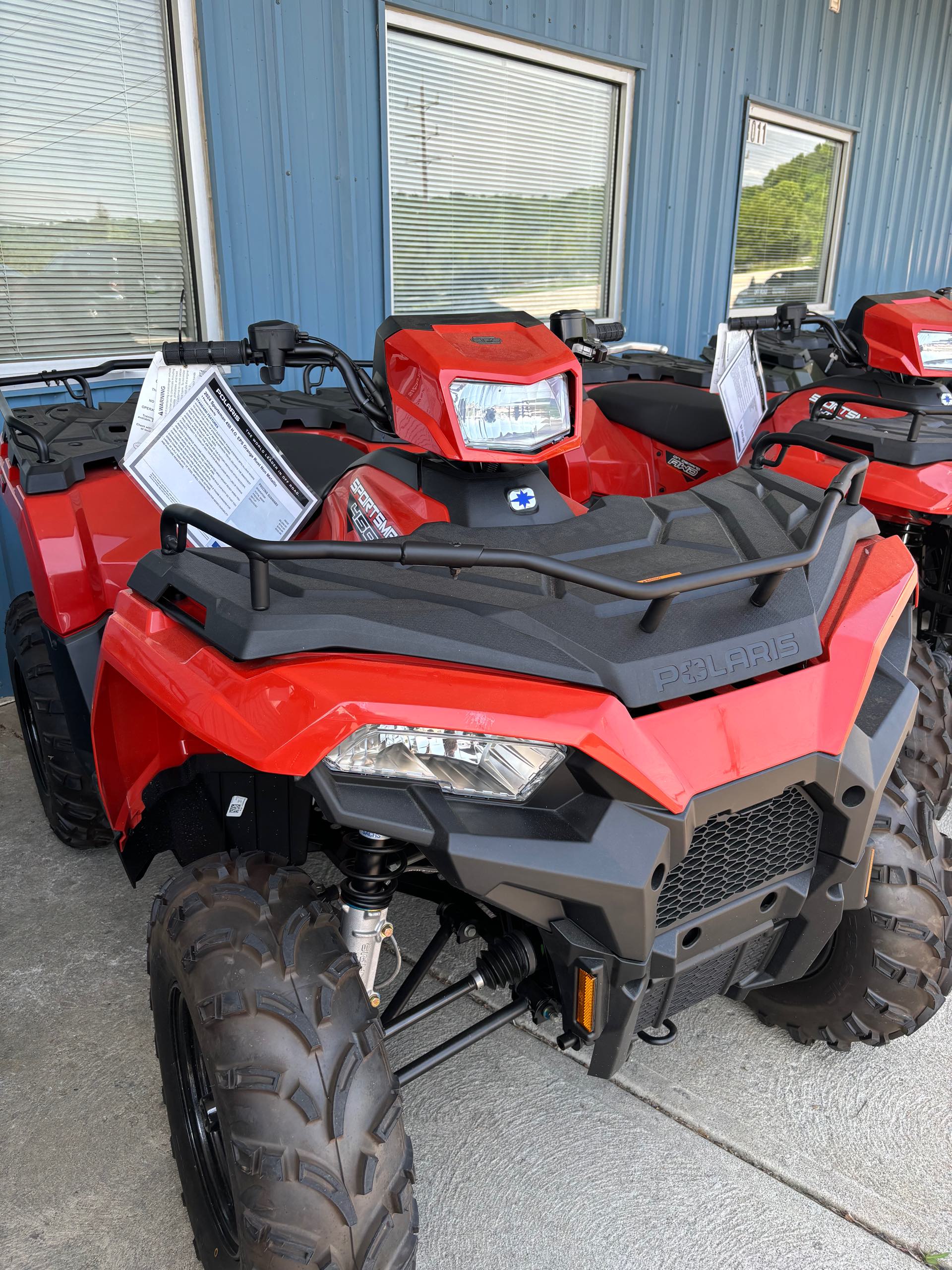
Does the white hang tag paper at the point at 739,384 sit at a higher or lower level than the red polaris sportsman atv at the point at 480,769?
higher

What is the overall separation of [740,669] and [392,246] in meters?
4.01

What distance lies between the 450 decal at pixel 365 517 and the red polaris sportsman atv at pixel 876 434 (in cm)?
138

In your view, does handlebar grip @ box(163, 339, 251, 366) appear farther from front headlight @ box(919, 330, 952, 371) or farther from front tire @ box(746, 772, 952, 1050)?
front headlight @ box(919, 330, 952, 371)

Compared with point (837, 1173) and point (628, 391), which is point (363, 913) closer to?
point (837, 1173)

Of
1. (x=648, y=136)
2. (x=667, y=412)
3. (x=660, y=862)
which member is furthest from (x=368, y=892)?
(x=648, y=136)

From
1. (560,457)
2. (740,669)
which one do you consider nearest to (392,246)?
(560,457)

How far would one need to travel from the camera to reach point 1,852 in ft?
8.85

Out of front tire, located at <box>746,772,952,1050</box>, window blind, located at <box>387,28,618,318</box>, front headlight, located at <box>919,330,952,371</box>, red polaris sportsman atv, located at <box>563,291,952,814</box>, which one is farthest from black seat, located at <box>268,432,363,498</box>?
window blind, located at <box>387,28,618,318</box>

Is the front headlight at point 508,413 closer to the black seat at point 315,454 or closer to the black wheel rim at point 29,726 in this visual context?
the black seat at point 315,454

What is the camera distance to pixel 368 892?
1.42m

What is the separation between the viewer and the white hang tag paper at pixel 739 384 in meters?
2.24

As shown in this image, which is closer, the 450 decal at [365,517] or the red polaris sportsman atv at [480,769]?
the red polaris sportsman atv at [480,769]

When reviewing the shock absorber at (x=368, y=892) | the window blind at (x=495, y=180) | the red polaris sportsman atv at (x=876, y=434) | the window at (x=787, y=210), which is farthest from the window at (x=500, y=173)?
the shock absorber at (x=368, y=892)

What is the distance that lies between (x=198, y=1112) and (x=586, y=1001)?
69 cm
